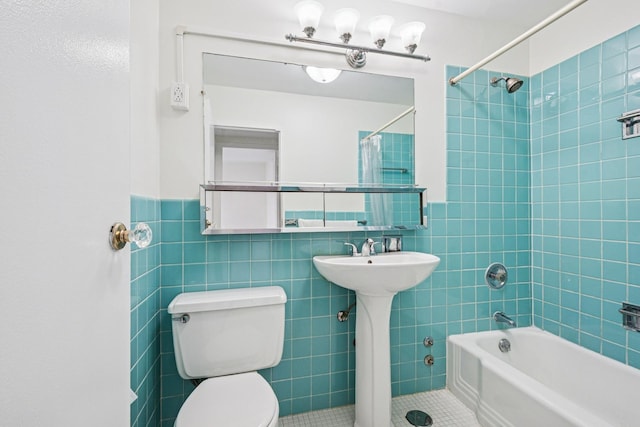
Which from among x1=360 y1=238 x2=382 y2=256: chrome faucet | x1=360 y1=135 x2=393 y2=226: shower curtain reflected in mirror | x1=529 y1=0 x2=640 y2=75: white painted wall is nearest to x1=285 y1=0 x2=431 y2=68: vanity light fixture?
x1=360 y1=135 x2=393 y2=226: shower curtain reflected in mirror

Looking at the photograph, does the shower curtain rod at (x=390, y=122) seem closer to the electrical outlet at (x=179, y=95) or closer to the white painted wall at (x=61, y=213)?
the electrical outlet at (x=179, y=95)

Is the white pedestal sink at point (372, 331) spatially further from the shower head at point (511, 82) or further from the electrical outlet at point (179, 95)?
the shower head at point (511, 82)

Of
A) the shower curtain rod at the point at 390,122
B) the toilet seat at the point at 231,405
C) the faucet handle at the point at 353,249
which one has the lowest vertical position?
the toilet seat at the point at 231,405

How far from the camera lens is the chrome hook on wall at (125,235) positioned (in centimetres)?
55

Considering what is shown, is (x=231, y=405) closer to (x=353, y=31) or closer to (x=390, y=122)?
(x=390, y=122)

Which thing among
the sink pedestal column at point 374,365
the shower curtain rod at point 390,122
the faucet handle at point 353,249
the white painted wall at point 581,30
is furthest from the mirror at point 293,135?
the white painted wall at point 581,30

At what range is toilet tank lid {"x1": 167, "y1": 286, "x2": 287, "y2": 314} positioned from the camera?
122 cm

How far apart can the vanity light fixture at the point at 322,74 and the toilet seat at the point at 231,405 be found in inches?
59.9

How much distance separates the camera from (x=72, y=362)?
1.37 ft

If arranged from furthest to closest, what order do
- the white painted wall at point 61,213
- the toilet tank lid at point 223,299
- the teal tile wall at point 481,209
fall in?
1. the teal tile wall at point 481,209
2. the toilet tank lid at point 223,299
3. the white painted wall at point 61,213

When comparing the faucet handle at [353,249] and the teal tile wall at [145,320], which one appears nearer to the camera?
the teal tile wall at [145,320]

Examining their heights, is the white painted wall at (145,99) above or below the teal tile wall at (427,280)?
above

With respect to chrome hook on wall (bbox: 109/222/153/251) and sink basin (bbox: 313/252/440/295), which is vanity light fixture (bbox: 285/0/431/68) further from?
chrome hook on wall (bbox: 109/222/153/251)

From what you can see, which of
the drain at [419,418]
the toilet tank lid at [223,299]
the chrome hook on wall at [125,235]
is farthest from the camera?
the drain at [419,418]
